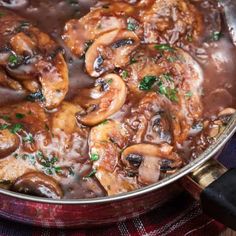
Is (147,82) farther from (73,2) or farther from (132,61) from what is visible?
(73,2)

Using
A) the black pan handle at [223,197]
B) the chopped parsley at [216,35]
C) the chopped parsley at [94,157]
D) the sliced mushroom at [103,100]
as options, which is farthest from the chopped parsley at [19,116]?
the chopped parsley at [216,35]

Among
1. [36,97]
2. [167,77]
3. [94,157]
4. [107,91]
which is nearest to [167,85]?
[167,77]

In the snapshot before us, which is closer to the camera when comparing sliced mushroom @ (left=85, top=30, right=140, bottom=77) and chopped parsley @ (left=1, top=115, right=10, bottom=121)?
chopped parsley @ (left=1, top=115, right=10, bottom=121)

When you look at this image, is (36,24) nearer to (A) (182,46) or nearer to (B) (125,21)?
(B) (125,21)

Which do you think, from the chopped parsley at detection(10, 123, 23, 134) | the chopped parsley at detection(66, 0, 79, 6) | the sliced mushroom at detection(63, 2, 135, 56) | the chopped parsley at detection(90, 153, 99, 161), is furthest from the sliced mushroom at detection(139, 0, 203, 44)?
the chopped parsley at detection(10, 123, 23, 134)

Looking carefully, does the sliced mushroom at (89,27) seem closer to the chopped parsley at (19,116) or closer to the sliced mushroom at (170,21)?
the sliced mushroom at (170,21)

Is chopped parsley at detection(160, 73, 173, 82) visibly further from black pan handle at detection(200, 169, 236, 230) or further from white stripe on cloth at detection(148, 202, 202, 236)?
black pan handle at detection(200, 169, 236, 230)
